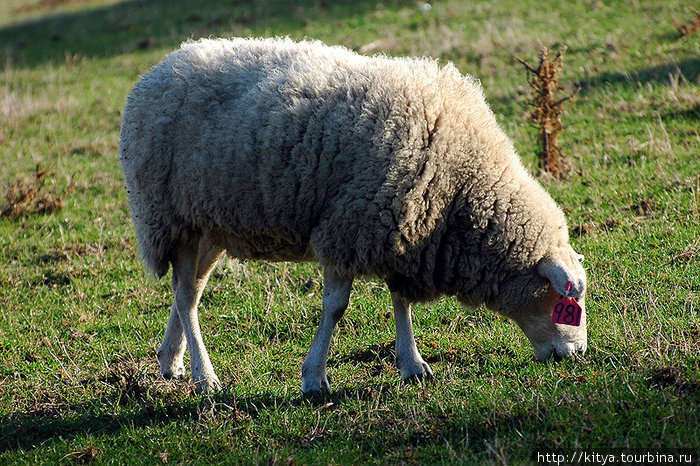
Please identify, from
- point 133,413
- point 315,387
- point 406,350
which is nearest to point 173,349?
point 133,413

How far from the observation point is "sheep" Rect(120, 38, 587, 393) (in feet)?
15.1

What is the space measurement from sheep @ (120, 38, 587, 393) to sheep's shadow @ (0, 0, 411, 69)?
34.9 ft

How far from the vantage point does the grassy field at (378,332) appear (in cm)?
413

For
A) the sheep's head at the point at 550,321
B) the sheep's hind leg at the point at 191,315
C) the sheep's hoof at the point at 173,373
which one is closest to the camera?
the sheep's head at the point at 550,321

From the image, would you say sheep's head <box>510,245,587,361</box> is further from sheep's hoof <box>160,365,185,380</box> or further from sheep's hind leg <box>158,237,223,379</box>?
sheep's hoof <box>160,365,185,380</box>

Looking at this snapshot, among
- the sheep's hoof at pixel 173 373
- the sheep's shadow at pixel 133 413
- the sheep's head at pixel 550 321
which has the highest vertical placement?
the sheep's head at pixel 550 321

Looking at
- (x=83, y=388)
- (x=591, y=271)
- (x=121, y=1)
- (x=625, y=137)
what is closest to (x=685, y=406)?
(x=591, y=271)

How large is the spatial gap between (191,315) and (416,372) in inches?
66.1

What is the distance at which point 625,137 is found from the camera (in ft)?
28.1

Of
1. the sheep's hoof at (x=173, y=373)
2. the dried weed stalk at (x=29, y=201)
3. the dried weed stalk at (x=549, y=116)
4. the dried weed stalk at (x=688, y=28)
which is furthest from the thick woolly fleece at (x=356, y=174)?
the dried weed stalk at (x=688, y=28)

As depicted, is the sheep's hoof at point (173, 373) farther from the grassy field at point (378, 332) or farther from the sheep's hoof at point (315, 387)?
the sheep's hoof at point (315, 387)

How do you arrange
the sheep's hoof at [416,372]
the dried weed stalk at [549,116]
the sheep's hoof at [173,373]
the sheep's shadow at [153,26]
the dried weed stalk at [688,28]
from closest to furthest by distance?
the sheep's hoof at [416,372] < the sheep's hoof at [173,373] < the dried weed stalk at [549,116] < the dried weed stalk at [688,28] < the sheep's shadow at [153,26]

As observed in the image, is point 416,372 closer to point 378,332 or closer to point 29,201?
point 378,332

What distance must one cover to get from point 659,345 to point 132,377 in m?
3.41
